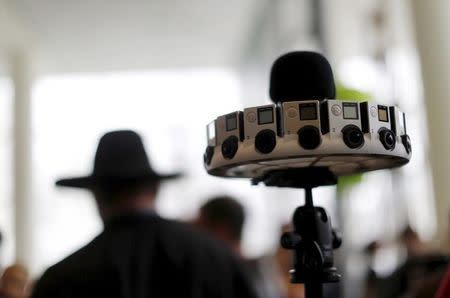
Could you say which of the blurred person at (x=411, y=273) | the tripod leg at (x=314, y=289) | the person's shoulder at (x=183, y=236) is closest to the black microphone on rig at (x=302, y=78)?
the tripod leg at (x=314, y=289)

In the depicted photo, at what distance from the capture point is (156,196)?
6.89ft

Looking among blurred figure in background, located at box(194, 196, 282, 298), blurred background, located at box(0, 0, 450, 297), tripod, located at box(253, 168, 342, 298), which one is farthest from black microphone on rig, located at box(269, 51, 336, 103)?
blurred background, located at box(0, 0, 450, 297)

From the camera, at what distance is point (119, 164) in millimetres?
2201

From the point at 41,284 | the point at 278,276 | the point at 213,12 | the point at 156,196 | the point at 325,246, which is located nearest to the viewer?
the point at 325,246

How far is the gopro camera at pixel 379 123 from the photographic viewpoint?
1161 millimetres

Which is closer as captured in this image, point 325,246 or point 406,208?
point 325,246

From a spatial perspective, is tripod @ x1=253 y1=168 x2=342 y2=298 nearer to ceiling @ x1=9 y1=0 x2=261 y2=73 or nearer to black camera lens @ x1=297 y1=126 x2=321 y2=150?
black camera lens @ x1=297 y1=126 x2=321 y2=150

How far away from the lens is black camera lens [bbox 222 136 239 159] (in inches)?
47.3

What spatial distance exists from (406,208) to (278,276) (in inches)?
70.4

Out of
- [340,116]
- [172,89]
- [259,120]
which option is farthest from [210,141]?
[172,89]

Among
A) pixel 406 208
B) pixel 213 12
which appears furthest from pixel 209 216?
pixel 213 12

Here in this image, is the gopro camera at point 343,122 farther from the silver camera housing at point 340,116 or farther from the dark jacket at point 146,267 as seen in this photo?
the dark jacket at point 146,267

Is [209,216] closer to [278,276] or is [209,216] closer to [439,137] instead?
[278,276]

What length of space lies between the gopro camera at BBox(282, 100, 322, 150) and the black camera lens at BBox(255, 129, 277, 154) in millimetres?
22
